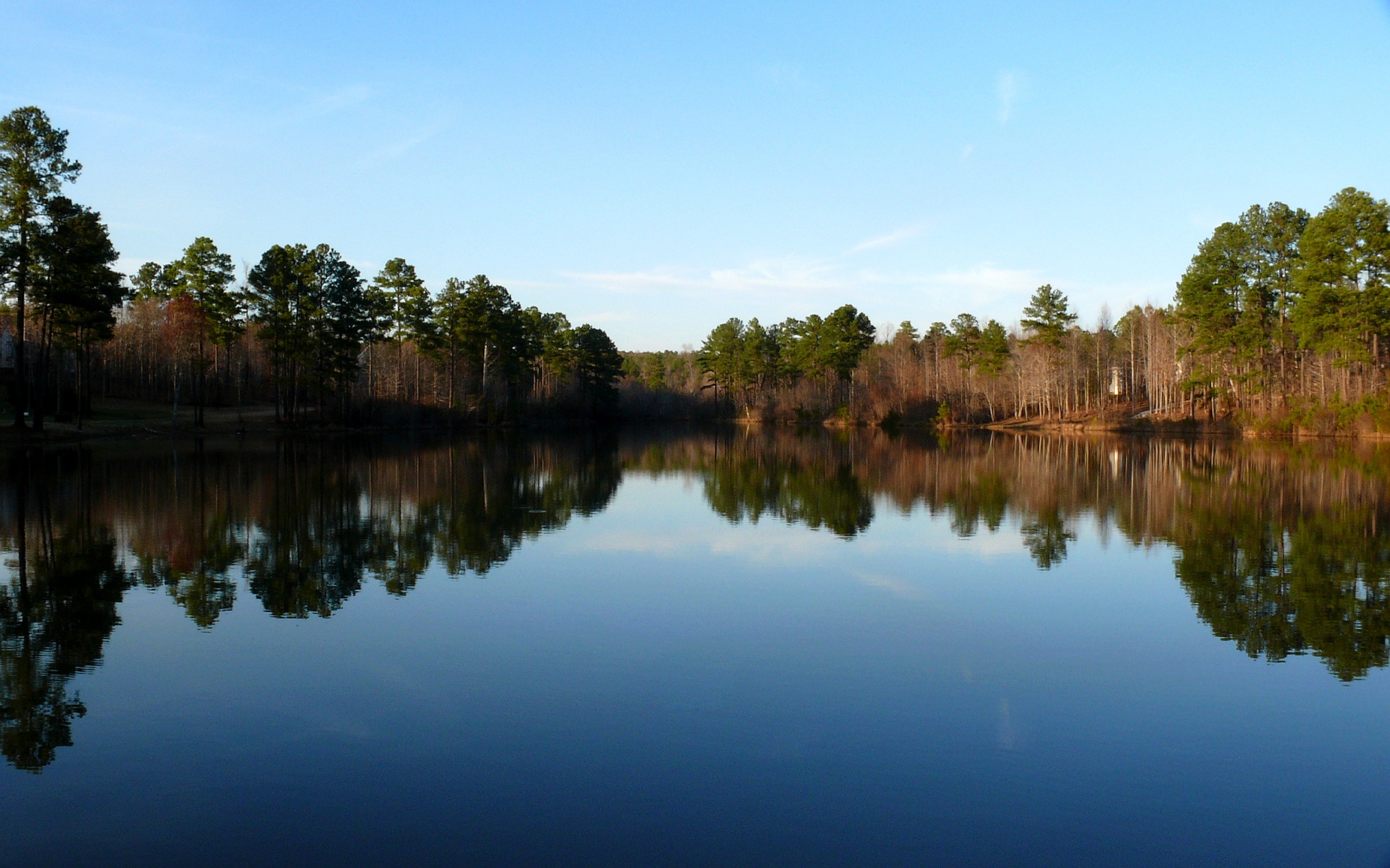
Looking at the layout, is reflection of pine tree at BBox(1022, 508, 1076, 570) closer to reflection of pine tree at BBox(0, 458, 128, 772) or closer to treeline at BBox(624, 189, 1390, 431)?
reflection of pine tree at BBox(0, 458, 128, 772)

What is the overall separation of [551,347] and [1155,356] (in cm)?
5131

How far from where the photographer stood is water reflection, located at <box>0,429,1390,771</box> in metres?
10.2

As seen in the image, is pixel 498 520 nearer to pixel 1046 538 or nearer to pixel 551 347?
pixel 1046 538

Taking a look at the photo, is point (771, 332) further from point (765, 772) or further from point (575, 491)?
point (765, 772)

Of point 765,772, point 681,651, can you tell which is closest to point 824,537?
point 681,651

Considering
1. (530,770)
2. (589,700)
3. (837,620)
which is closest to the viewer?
(530,770)

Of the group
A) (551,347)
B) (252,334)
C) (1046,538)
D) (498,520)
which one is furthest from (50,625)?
(551,347)

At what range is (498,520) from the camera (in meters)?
18.8

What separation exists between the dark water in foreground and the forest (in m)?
26.1

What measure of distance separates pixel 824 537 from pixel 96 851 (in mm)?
13240

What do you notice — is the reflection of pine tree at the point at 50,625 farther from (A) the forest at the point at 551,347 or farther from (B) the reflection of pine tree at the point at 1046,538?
(A) the forest at the point at 551,347

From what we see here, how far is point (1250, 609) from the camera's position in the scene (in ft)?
36.7

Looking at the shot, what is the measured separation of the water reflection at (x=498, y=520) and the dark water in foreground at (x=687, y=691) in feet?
0.36

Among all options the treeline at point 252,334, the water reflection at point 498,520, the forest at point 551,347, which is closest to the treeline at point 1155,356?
the forest at point 551,347
